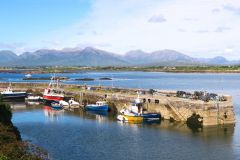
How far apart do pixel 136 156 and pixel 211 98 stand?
70.8 feet

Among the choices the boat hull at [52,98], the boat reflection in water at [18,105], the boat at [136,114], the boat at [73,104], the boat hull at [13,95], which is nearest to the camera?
the boat at [136,114]

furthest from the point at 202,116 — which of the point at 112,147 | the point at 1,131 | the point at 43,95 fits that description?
the point at 43,95

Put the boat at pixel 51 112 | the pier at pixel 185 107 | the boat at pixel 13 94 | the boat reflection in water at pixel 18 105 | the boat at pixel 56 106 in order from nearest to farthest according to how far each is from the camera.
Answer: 1. the pier at pixel 185 107
2. the boat at pixel 51 112
3. the boat reflection in water at pixel 18 105
4. the boat at pixel 56 106
5. the boat at pixel 13 94

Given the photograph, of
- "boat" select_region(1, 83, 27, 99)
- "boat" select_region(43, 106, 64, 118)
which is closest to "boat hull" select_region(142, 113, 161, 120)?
"boat" select_region(43, 106, 64, 118)

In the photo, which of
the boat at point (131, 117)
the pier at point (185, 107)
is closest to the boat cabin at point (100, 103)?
the pier at point (185, 107)

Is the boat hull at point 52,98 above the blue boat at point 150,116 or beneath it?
above

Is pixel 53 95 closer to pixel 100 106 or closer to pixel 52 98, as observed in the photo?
pixel 52 98

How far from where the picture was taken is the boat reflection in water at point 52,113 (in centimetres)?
6494

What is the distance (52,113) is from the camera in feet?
229

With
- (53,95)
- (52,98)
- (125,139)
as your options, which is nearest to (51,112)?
(52,98)

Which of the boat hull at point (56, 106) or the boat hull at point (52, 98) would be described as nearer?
the boat hull at point (56, 106)

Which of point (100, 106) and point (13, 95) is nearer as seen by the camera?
point (100, 106)

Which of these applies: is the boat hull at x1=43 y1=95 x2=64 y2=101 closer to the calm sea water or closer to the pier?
the pier

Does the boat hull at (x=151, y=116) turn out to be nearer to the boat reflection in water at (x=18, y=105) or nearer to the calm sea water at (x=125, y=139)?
the calm sea water at (x=125, y=139)
